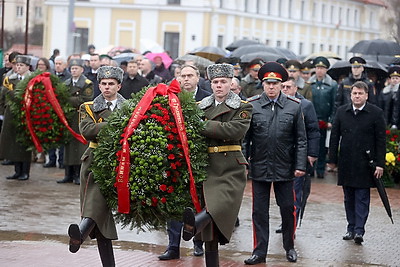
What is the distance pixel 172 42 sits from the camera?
190 feet

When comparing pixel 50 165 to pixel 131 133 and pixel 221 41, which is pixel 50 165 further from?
pixel 221 41

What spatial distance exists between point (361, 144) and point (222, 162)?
3503mm

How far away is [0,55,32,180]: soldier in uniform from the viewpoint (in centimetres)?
1619

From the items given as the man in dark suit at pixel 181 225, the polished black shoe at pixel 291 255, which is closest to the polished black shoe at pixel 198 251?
the man in dark suit at pixel 181 225

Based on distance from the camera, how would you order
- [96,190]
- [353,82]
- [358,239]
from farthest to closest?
[353,82]
[358,239]
[96,190]

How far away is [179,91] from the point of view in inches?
337

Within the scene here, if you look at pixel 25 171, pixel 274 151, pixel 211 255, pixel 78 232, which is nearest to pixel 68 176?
pixel 25 171

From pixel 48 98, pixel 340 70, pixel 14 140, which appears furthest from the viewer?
pixel 340 70

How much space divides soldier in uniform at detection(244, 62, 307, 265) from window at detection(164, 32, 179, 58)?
156 feet

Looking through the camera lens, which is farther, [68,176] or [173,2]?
[173,2]

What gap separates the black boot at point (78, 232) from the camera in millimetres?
8234

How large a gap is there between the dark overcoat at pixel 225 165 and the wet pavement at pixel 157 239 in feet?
4.96

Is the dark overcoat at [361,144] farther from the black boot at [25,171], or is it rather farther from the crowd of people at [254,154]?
the black boot at [25,171]

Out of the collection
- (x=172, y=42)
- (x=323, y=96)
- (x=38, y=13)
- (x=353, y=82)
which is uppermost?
(x=38, y=13)
